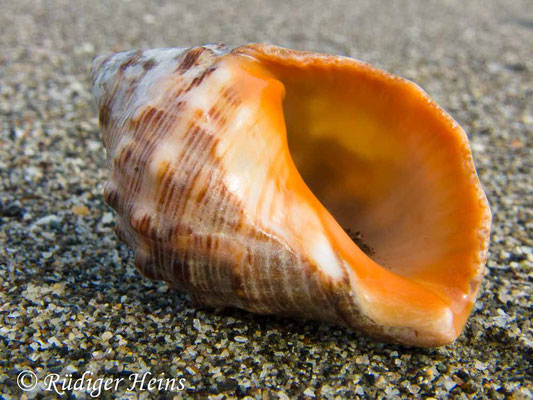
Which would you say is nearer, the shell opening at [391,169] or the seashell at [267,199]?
the seashell at [267,199]

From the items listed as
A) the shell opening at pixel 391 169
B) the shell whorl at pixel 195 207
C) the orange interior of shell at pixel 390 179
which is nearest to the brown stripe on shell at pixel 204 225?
the shell whorl at pixel 195 207

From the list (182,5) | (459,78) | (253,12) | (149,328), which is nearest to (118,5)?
(182,5)

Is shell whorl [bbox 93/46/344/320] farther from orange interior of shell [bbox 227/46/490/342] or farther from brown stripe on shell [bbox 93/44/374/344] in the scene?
orange interior of shell [bbox 227/46/490/342]

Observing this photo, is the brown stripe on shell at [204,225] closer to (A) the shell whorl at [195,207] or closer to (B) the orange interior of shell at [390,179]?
(A) the shell whorl at [195,207]

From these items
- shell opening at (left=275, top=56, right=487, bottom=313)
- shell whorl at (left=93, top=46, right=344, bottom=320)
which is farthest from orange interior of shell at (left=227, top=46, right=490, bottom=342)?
shell whorl at (left=93, top=46, right=344, bottom=320)

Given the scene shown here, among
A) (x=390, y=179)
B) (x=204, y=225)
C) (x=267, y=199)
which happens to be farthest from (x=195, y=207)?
(x=390, y=179)

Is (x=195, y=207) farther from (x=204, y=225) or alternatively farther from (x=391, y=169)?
(x=391, y=169)

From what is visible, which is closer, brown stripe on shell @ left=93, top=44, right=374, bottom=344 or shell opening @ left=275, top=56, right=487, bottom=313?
brown stripe on shell @ left=93, top=44, right=374, bottom=344
